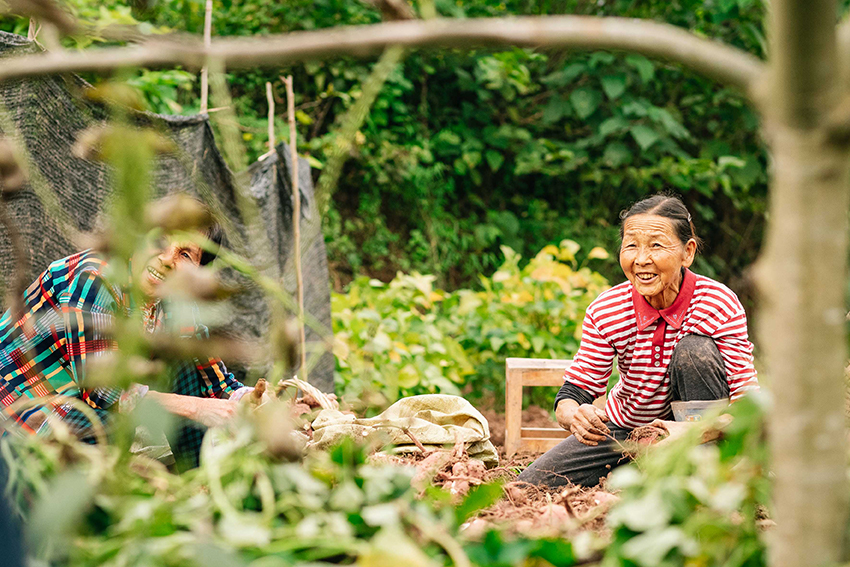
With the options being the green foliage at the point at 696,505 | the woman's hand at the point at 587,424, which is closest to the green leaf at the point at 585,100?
the woman's hand at the point at 587,424

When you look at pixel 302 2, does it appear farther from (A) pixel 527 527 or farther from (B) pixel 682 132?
(A) pixel 527 527

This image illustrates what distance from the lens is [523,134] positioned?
5.85 metres

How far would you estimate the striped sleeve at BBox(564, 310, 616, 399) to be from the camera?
85.2 inches

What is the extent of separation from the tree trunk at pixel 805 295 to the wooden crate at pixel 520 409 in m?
2.16

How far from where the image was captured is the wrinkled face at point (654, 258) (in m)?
2.02

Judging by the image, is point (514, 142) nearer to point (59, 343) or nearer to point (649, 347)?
point (649, 347)

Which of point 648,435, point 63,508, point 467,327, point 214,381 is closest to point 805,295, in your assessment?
point 63,508

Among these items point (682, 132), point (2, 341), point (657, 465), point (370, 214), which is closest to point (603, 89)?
point (682, 132)

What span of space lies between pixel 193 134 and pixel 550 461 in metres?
1.80

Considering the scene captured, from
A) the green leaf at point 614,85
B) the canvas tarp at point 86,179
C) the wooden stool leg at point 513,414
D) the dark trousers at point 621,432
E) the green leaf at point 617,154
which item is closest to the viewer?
the dark trousers at point 621,432

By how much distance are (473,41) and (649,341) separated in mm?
1611

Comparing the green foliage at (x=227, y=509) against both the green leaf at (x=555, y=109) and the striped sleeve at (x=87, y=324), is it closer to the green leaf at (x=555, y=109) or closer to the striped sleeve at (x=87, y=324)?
the striped sleeve at (x=87, y=324)

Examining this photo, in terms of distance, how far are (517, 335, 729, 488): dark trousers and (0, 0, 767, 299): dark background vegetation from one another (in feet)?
11.9

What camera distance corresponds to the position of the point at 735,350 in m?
1.99
